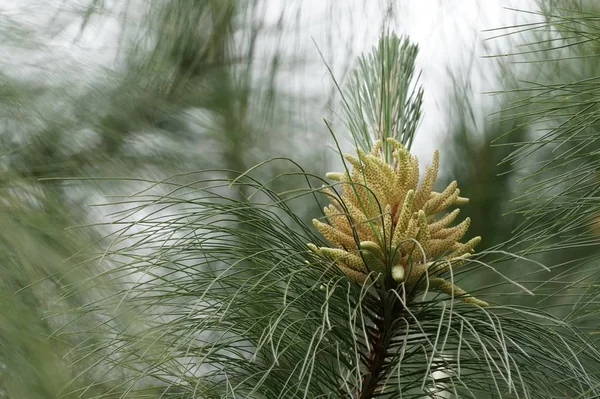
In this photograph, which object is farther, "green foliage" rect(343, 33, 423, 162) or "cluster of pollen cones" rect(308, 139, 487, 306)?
"green foliage" rect(343, 33, 423, 162)

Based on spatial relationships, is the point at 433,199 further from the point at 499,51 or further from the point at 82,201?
the point at 499,51

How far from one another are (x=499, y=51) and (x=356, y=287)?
2.77 ft

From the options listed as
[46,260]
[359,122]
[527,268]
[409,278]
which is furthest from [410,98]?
[527,268]

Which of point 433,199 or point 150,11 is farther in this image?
point 150,11

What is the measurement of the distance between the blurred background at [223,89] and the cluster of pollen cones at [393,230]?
1.61 feet

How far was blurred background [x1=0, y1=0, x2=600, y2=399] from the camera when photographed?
1.15 metres

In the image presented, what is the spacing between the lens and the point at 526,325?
619mm

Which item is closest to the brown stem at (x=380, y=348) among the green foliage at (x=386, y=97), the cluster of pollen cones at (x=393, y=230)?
the cluster of pollen cones at (x=393, y=230)

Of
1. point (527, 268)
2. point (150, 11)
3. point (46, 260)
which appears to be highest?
point (150, 11)

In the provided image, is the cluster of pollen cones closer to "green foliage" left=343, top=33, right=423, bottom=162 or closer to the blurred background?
"green foliage" left=343, top=33, right=423, bottom=162

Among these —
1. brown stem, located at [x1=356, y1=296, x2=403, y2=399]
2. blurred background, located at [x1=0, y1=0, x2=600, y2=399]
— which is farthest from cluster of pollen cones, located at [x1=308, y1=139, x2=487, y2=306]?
blurred background, located at [x1=0, y1=0, x2=600, y2=399]

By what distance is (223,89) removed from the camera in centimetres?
132

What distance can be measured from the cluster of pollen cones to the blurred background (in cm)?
49

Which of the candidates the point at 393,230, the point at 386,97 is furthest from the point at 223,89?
the point at 393,230
